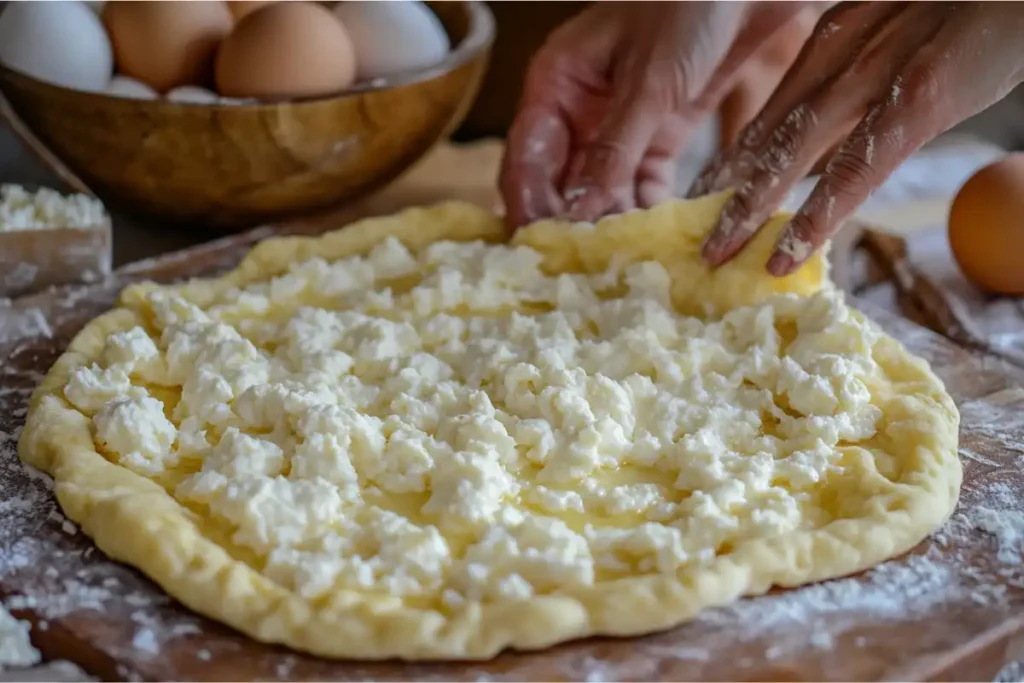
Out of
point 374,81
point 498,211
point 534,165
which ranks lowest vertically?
point 498,211

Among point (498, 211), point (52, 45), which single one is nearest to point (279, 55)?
point (52, 45)

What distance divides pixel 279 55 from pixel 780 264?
941mm

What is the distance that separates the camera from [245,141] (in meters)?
1.89

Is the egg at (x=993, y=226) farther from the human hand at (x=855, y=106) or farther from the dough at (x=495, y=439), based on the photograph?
the dough at (x=495, y=439)

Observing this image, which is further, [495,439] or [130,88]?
[130,88]

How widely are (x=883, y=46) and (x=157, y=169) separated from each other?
4.14 ft

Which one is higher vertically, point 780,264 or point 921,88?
point 921,88

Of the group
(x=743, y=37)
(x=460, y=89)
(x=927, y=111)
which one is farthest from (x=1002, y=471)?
(x=460, y=89)

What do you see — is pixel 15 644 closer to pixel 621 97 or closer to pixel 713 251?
pixel 713 251

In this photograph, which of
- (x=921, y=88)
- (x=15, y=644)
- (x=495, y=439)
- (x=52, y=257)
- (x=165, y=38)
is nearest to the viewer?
(x=15, y=644)

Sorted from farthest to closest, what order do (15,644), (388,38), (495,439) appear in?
1. (388,38)
2. (495,439)
3. (15,644)

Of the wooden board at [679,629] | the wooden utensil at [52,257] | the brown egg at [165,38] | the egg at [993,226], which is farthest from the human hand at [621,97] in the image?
the wooden board at [679,629]

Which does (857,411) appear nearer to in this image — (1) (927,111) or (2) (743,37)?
(1) (927,111)

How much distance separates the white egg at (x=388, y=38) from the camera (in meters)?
2.04
